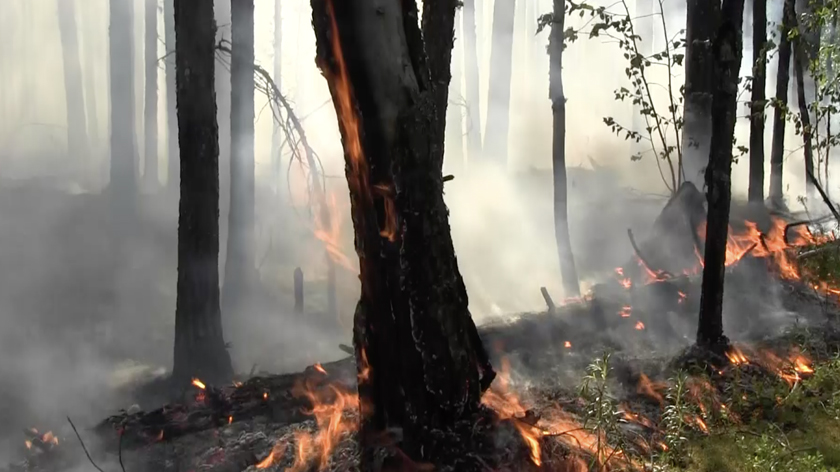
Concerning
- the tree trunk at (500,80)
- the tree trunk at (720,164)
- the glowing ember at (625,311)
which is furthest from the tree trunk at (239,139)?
the tree trunk at (500,80)

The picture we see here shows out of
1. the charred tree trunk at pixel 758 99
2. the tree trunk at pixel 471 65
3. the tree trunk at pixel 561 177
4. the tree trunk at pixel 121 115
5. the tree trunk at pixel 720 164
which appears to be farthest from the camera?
the tree trunk at pixel 121 115

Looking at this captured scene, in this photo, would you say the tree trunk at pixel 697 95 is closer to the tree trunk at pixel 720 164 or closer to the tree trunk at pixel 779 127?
the tree trunk at pixel 779 127

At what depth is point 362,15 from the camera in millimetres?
3344

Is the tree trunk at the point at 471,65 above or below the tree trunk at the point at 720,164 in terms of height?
above

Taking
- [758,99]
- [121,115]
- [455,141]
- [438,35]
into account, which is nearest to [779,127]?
[758,99]

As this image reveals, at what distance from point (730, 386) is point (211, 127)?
6513mm

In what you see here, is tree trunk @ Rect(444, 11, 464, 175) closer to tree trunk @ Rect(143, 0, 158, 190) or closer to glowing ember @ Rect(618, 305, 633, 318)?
tree trunk @ Rect(143, 0, 158, 190)

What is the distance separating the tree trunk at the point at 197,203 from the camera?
7.86m

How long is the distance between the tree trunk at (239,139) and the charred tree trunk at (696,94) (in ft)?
26.7

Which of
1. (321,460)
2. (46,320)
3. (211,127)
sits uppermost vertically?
(211,127)

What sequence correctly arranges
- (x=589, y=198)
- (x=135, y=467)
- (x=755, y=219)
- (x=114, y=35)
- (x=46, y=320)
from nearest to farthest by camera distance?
(x=135, y=467), (x=755, y=219), (x=46, y=320), (x=589, y=198), (x=114, y=35)

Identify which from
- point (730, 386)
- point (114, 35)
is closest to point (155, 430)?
point (730, 386)

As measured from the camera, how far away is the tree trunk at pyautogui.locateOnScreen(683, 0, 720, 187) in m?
9.77

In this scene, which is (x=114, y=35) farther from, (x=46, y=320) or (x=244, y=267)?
(x=244, y=267)
